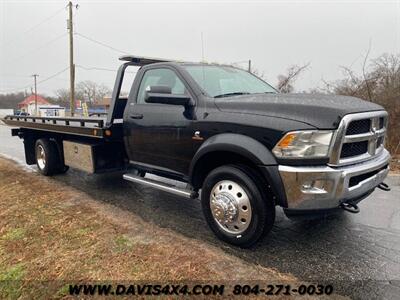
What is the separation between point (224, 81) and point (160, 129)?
1.03m

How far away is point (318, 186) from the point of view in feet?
9.86

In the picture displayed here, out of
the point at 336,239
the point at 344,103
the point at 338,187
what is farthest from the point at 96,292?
the point at 344,103

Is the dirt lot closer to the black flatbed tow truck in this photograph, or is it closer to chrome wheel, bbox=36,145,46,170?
the black flatbed tow truck

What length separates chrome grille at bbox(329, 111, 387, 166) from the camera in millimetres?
2975

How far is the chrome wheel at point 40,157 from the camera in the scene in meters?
6.98

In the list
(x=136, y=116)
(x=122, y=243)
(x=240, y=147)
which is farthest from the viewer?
(x=136, y=116)

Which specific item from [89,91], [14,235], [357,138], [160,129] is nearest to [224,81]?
[160,129]

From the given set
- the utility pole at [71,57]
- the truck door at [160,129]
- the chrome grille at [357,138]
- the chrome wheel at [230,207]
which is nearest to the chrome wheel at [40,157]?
the truck door at [160,129]

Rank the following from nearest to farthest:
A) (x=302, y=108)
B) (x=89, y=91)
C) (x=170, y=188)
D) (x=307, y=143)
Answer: (x=307, y=143)
(x=302, y=108)
(x=170, y=188)
(x=89, y=91)

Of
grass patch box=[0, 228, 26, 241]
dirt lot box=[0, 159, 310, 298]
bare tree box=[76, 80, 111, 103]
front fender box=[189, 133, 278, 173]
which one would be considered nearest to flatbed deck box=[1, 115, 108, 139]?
dirt lot box=[0, 159, 310, 298]

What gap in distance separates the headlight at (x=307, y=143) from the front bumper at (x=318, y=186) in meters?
0.12

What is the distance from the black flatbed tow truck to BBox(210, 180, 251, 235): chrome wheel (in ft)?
0.03

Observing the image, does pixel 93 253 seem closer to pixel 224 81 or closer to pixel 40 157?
pixel 224 81

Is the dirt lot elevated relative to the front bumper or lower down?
lower down
